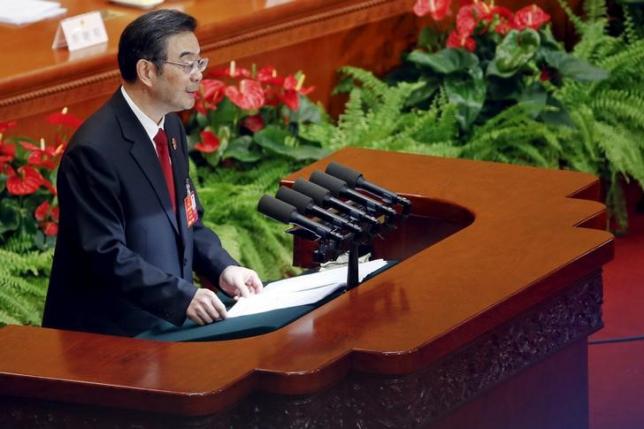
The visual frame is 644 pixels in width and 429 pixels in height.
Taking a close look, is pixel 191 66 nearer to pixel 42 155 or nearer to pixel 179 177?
pixel 179 177

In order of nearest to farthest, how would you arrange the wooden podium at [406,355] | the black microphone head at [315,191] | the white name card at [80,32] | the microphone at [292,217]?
the wooden podium at [406,355], the microphone at [292,217], the black microphone head at [315,191], the white name card at [80,32]

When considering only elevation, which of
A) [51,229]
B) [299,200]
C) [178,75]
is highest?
[178,75]

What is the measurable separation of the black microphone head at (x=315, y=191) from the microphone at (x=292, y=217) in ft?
0.31

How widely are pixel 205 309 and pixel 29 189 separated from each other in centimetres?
161

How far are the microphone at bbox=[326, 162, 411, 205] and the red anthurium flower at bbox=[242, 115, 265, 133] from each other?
1994mm

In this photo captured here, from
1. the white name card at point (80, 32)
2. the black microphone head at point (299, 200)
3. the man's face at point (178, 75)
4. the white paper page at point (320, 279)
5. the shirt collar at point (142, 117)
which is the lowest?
the white paper page at point (320, 279)

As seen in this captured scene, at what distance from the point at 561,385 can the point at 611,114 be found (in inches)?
101

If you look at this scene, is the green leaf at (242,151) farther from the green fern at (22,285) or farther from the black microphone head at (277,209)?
the black microphone head at (277,209)

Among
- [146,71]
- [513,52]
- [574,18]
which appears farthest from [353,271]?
[574,18]

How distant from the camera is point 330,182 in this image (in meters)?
3.20

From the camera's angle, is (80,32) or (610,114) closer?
(80,32)

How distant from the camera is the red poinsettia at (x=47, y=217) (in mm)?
4684

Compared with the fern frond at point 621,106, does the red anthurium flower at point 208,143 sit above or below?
above

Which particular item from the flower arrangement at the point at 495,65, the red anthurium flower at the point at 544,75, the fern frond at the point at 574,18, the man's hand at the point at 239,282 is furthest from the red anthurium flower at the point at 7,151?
the fern frond at the point at 574,18
